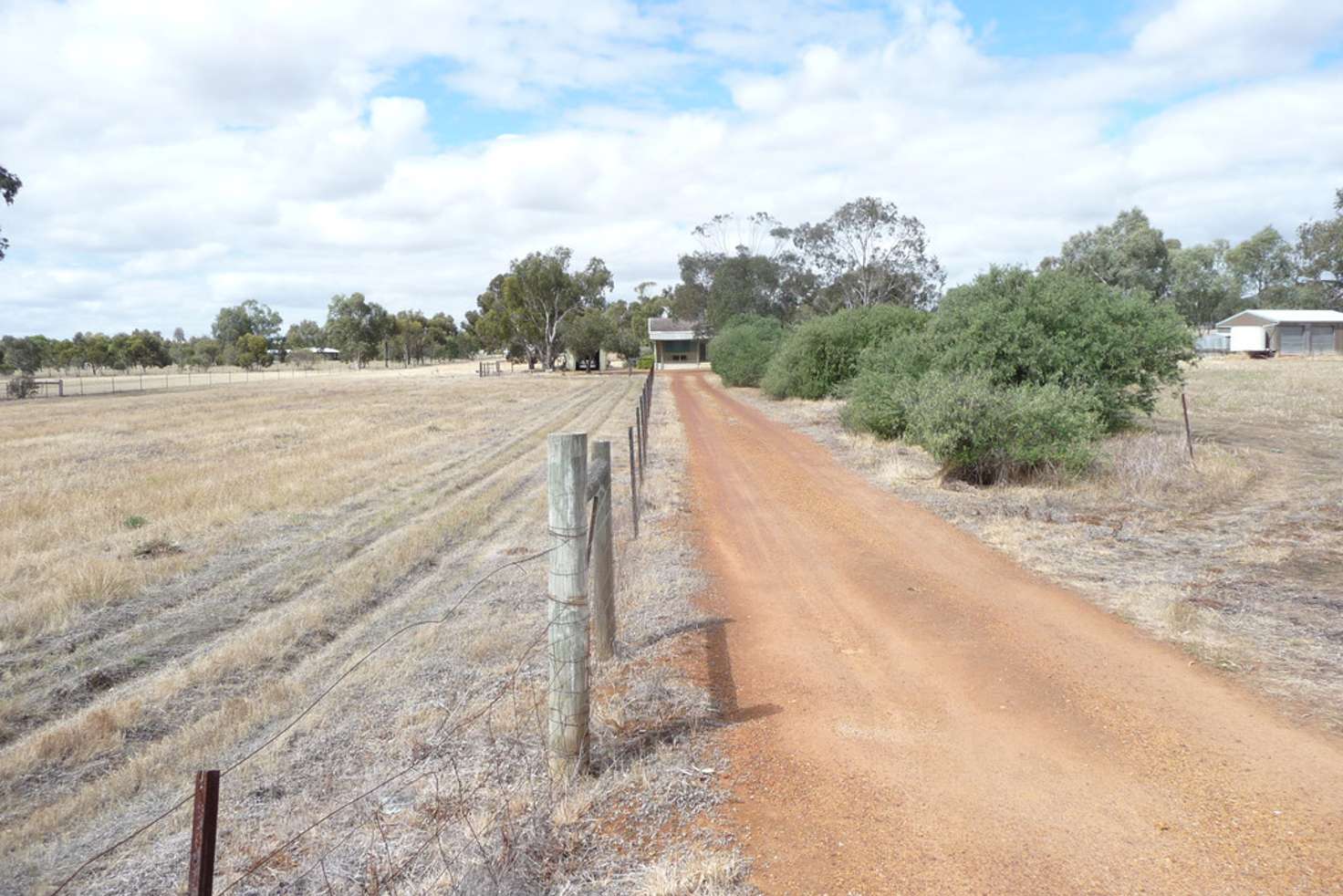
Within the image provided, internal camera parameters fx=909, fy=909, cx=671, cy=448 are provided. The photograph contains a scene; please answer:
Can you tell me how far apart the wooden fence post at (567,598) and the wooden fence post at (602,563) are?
1364mm

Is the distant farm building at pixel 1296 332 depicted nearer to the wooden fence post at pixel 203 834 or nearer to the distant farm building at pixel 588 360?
the distant farm building at pixel 588 360

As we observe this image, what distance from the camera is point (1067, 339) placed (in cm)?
1730

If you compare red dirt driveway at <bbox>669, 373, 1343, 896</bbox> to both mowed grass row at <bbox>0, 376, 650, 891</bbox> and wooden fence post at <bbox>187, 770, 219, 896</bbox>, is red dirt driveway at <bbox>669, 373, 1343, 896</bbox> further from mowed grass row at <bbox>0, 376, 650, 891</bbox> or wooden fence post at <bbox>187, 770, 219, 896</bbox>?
mowed grass row at <bbox>0, 376, 650, 891</bbox>

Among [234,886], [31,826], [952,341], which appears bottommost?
[31,826]

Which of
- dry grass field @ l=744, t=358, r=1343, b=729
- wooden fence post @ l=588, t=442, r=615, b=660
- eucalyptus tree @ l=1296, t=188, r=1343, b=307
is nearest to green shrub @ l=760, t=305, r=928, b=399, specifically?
dry grass field @ l=744, t=358, r=1343, b=729

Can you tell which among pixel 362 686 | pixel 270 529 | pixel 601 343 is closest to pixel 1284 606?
pixel 362 686

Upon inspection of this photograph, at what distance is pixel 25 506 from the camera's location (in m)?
15.3

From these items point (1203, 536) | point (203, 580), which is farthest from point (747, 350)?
point (203, 580)

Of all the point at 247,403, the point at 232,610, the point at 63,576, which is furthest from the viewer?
the point at 247,403

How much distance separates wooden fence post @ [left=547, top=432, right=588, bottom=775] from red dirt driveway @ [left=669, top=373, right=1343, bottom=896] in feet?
3.07

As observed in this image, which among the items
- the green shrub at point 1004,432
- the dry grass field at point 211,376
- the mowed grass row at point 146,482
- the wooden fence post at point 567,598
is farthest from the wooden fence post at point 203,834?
the dry grass field at point 211,376

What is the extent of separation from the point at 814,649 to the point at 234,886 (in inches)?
164

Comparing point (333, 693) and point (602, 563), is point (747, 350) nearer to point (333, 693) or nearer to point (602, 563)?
point (333, 693)

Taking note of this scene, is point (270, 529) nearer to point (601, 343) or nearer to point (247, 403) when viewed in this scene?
point (247, 403)
